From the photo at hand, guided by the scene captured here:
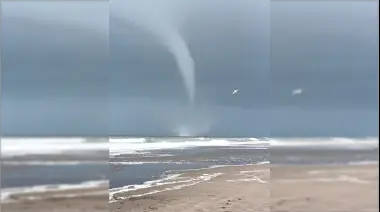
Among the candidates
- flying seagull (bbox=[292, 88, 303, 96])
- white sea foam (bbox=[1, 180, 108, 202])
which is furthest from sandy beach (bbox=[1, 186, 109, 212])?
flying seagull (bbox=[292, 88, 303, 96])

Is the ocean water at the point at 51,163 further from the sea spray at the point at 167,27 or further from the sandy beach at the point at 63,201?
the sea spray at the point at 167,27

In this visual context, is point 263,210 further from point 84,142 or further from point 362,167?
point 84,142

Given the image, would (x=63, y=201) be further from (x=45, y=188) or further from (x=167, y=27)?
(x=167, y=27)

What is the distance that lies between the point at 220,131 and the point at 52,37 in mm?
803

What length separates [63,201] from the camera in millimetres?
1633

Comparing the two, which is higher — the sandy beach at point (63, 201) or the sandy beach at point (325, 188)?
the sandy beach at point (325, 188)

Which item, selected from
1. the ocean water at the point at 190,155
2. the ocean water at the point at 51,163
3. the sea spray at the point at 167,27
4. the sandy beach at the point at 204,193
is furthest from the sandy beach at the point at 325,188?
the sea spray at the point at 167,27

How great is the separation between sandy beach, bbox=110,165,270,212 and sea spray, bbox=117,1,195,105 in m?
0.35

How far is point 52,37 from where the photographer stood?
144 cm

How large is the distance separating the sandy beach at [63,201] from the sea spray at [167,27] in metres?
0.60

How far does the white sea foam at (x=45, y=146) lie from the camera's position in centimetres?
142

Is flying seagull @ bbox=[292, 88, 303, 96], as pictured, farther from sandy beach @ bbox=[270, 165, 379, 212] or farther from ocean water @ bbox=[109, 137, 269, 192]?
ocean water @ bbox=[109, 137, 269, 192]

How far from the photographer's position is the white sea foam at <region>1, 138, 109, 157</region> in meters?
1.42

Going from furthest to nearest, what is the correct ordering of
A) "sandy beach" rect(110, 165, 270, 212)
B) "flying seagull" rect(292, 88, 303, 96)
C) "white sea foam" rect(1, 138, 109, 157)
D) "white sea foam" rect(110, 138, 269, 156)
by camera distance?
"sandy beach" rect(110, 165, 270, 212) → "white sea foam" rect(110, 138, 269, 156) → "white sea foam" rect(1, 138, 109, 157) → "flying seagull" rect(292, 88, 303, 96)
